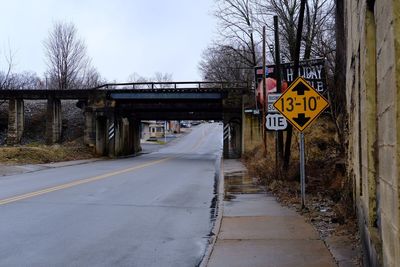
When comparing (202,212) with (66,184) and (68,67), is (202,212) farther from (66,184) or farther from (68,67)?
(68,67)

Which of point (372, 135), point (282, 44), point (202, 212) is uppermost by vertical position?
point (282, 44)

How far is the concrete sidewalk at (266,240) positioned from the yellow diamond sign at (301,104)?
2.11 m

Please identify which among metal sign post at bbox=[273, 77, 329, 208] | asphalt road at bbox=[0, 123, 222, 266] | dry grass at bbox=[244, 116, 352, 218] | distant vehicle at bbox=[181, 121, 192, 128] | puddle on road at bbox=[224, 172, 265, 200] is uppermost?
distant vehicle at bbox=[181, 121, 192, 128]

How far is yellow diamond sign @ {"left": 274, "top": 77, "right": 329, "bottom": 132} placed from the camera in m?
11.9

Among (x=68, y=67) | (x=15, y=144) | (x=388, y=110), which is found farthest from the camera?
(x=68, y=67)

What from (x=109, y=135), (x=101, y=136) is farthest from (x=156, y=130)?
(x=109, y=135)

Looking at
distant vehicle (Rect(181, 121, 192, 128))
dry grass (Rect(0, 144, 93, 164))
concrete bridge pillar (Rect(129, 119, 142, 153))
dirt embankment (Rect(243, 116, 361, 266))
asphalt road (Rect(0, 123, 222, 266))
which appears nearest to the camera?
asphalt road (Rect(0, 123, 222, 266))

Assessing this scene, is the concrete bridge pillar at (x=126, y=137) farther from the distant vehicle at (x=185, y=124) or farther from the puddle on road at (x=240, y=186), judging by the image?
the distant vehicle at (x=185, y=124)

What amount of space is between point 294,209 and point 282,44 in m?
37.2

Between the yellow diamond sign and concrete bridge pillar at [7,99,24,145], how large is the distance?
1404 inches

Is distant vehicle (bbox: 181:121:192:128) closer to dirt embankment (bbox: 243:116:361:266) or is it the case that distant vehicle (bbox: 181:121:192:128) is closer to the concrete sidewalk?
dirt embankment (bbox: 243:116:361:266)

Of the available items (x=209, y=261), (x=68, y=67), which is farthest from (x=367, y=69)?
(x=68, y=67)

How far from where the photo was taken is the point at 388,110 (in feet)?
12.0

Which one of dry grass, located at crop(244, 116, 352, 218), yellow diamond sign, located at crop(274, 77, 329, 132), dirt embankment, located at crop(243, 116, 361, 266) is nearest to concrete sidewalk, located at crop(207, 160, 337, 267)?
dirt embankment, located at crop(243, 116, 361, 266)
